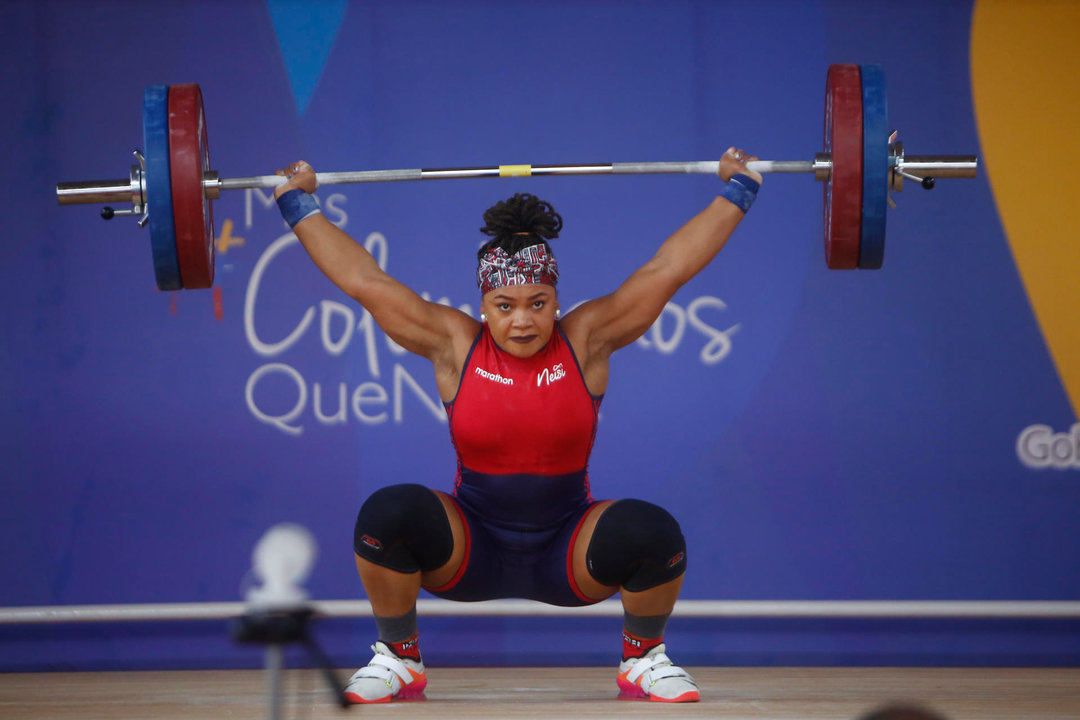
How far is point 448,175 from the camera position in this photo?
8.25 feet

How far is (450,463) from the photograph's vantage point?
354cm

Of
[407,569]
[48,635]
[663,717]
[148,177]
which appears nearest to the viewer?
[663,717]

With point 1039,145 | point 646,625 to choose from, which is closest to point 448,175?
point 646,625

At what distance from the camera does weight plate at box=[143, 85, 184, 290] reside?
238cm

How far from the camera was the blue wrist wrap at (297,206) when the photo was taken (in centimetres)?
245

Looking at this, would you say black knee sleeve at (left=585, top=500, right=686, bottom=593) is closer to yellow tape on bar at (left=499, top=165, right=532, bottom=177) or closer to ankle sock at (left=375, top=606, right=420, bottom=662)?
ankle sock at (left=375, top=606, right=420, bottom=662)

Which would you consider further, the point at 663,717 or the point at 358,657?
the point at 358,657

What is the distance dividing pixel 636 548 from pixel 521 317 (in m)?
0.58

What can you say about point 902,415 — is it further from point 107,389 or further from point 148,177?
point 107,389

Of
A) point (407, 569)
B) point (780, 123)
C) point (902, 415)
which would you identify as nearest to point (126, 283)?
point (407, 569)

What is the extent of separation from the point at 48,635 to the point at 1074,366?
3.70 meters

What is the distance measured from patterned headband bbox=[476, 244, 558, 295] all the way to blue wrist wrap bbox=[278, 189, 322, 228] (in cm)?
45

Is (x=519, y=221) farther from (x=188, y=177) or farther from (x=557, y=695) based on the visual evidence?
(x=557, y=695)

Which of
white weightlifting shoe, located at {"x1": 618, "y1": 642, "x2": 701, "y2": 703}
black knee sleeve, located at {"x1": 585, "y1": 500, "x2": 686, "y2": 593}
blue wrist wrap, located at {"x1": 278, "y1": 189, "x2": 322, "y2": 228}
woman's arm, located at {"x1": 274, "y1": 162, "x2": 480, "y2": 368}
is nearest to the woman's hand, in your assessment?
woman's arm, located at {"x1": 274, "y1": 162, "x2": 480, "y2": 368}
